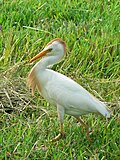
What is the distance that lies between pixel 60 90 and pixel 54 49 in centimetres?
26

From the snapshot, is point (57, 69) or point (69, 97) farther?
point (57, 69)

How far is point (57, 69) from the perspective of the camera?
15.7 ft

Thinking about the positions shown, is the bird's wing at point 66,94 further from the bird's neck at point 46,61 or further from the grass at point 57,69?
the grass at point 57,69

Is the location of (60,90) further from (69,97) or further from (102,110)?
(102,110)

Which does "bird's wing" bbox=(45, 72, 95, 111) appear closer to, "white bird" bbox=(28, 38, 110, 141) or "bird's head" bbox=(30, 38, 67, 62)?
"white bird" bbox=(28, 38, 110, 141)

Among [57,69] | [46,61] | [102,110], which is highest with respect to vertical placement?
[46,61]

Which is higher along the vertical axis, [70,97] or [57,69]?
[70,97]

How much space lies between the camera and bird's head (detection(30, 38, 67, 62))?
12.6 ft

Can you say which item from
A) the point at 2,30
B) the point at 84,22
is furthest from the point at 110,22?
the point at 2,30

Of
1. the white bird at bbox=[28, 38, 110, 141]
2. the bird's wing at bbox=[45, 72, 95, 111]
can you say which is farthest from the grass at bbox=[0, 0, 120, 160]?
the bird's wing at bbox=[45, 72, 95, 111]

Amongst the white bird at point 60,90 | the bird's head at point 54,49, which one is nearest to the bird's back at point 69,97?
the white bird at point 60,90

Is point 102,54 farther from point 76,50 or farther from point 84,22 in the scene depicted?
point 84,22

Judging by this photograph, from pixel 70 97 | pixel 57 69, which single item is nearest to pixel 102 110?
pixel 70 97

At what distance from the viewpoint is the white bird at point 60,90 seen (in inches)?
148
